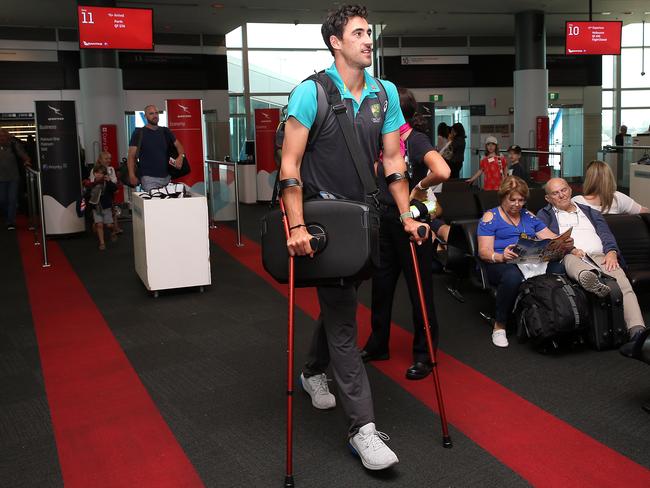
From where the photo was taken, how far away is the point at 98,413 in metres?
3.73

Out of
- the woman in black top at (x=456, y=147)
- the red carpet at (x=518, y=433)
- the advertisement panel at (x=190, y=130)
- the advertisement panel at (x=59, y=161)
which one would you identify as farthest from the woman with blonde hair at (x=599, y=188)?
the advertisement panel at (x=190, y=130)

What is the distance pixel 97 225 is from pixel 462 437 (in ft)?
24.0

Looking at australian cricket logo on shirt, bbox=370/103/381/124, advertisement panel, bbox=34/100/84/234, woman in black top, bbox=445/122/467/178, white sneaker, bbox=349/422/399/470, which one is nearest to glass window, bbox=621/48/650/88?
woman in black top, bbox=445/122/467/178

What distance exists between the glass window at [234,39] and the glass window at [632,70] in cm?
1158

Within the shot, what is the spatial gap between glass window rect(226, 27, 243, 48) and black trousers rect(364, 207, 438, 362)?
16.6m

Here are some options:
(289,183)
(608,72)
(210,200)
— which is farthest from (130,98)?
(289,183)

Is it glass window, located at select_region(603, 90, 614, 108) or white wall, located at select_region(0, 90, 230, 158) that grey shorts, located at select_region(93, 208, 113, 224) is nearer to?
white wall, located at select_region(0, 90, 230, 158)

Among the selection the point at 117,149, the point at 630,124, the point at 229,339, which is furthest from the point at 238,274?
the point at 630,124

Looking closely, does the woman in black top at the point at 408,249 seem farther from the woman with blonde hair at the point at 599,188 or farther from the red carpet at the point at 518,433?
the woman with blonde hair at the point at 599,188

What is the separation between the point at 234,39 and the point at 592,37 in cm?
957

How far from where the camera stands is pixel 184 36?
18984 millimetres

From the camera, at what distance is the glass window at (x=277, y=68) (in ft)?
65.5

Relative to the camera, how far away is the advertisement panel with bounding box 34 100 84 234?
997 cm

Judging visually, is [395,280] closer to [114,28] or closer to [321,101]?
[321,101]
